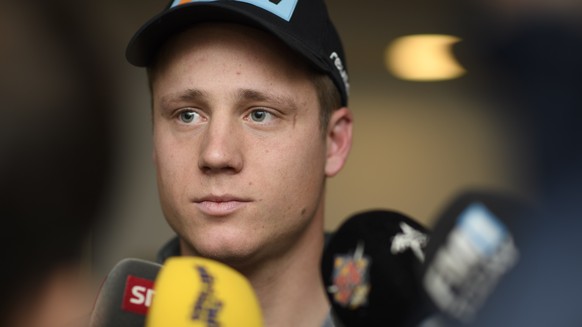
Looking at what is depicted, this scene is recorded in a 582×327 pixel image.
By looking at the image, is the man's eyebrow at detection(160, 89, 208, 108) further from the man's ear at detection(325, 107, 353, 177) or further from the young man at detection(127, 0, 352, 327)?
the man's ear at detection(325, 107, 353, 177)

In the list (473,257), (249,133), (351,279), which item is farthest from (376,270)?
(249,133)

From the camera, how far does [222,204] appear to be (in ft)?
3.83

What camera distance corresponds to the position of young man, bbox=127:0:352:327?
3.83ft

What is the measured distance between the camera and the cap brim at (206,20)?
1.19m

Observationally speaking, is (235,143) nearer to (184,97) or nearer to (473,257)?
(184,97)

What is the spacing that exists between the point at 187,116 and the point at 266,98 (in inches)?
4.6

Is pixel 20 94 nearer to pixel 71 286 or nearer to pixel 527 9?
pixel 71 286

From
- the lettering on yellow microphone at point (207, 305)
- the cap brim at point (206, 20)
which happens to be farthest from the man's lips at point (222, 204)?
the lettering on yellow microphone at point (207, 305)

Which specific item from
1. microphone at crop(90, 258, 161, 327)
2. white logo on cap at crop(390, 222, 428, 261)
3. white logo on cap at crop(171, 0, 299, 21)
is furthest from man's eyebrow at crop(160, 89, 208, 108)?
white logo on cap at crop(390, 222, 428, 261)

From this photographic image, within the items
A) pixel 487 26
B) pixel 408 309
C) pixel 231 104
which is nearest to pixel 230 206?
pixel 231 104

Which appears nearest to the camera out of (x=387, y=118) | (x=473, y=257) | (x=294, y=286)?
(x=473, y=257)

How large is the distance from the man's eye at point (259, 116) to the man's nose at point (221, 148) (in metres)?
0.03

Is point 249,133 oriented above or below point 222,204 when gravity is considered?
above

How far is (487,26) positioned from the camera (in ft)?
7.54
